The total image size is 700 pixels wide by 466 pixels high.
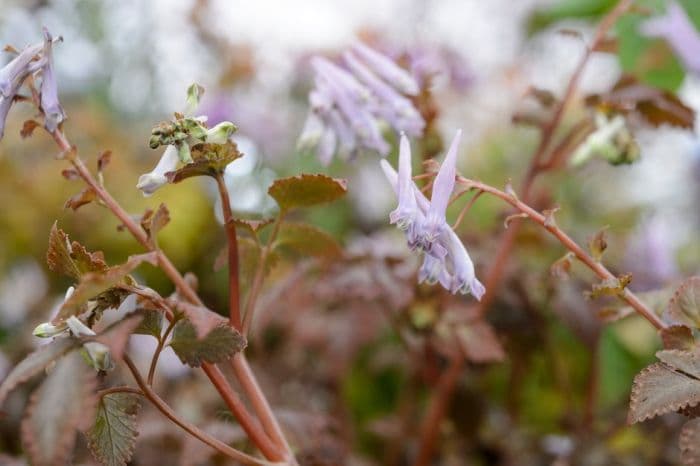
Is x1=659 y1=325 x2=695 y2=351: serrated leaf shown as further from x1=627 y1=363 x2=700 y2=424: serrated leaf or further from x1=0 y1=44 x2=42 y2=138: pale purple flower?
x1=0 y1=44 x2=42 y2=138: pale purple flower

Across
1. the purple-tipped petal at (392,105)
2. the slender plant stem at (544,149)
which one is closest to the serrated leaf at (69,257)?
the purple-tipped petal at (392,105)

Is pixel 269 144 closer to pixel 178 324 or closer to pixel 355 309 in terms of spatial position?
pixel 355 309

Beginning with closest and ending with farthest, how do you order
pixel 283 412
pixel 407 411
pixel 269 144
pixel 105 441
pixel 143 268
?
pixel 105 441, pixel 283 412, pixel 407 411, pixel 143 268, pixel 269 144

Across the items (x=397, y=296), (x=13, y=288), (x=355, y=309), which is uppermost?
(x=397, y=296)

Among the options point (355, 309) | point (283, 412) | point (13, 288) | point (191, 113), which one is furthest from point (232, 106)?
point (191, 113)

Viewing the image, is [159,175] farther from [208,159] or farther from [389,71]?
[389,71]

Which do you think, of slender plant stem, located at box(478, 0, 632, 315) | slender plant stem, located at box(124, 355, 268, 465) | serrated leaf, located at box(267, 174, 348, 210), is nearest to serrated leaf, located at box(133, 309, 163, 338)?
slender plant stem, located at box(124, 355, 268, 465)
